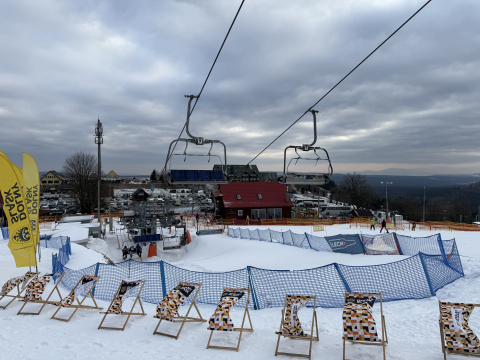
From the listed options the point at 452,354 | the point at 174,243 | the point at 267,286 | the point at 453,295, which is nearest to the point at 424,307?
the point at 453,295

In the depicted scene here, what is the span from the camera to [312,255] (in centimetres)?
1401

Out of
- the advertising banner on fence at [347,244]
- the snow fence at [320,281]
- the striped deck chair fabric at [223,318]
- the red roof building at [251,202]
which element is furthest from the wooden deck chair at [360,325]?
the red roof building at [251,202]

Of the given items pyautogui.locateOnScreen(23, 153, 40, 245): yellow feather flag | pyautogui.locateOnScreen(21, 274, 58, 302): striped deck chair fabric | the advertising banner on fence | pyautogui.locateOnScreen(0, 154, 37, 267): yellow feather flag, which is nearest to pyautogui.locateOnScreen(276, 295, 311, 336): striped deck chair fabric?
pyautogui.locateOnScreen(21, 274, 58, 302): striped deck chair fabric

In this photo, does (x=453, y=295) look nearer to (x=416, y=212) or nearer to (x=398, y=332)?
(x=398, y=332)

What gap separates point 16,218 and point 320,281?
967 cm

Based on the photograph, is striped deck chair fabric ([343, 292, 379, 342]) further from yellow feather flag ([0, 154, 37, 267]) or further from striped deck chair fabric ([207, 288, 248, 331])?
yellow feather flag ([0, 154, 37, 267])

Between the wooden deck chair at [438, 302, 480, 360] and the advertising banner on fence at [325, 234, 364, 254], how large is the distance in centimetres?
881

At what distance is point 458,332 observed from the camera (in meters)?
4.42

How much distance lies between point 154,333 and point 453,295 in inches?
285

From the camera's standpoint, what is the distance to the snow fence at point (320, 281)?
7.74 metres

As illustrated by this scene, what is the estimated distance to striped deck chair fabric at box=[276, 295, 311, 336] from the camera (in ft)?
17.0

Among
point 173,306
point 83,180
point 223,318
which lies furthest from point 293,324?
point 83,180

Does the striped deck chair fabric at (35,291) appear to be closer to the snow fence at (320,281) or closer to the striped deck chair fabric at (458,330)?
the snow fence at (320,281)

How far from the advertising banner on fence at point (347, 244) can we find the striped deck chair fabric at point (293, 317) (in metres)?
8.83
